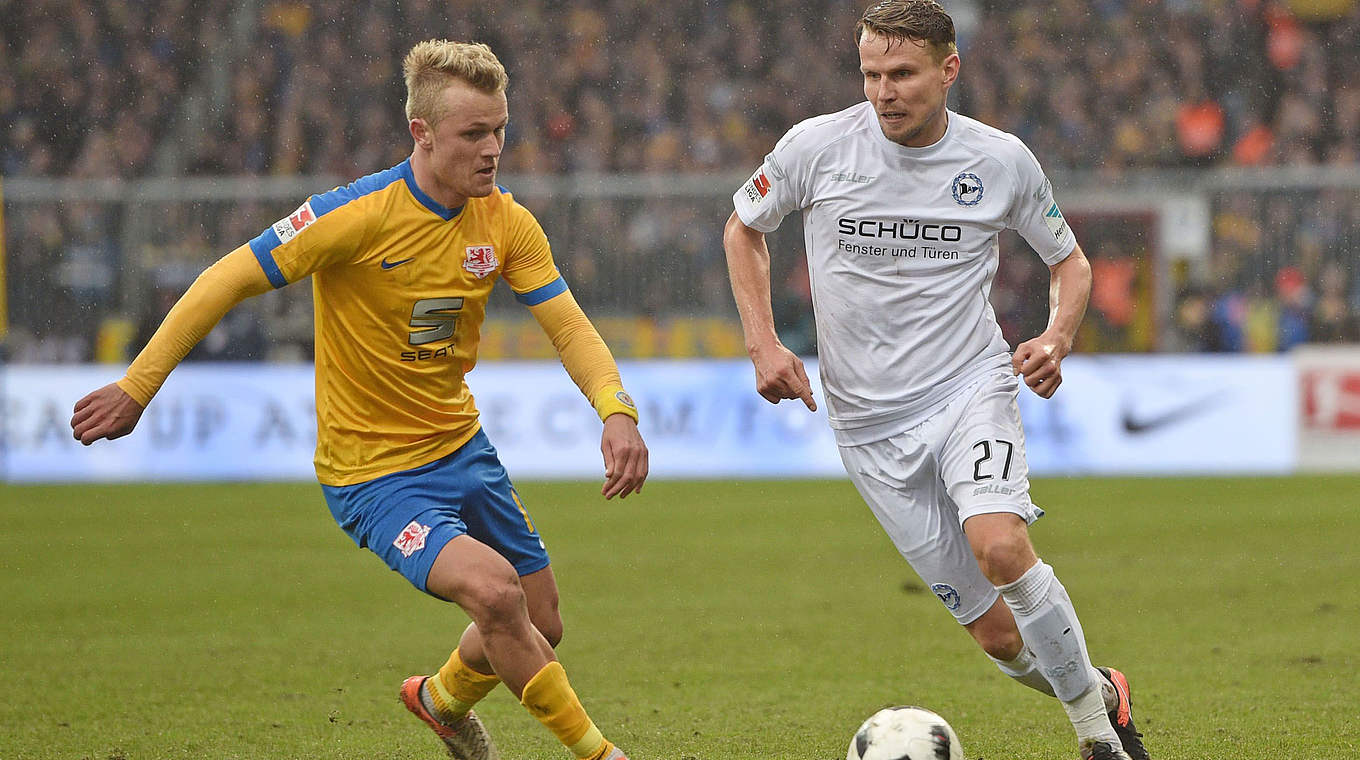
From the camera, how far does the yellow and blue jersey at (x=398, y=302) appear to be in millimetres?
4676

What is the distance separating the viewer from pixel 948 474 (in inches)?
189

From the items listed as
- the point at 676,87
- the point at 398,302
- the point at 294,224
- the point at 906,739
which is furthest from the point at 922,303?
the point at 676,87

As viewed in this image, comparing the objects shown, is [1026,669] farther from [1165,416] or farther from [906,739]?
[1165,416]

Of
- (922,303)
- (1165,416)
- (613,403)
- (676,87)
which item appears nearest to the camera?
(613,403)

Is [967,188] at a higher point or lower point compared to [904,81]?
lower

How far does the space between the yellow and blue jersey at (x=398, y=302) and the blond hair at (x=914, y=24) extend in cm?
120

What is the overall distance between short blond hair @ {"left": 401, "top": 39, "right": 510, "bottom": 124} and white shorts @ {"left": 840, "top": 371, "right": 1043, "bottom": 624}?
5.28 feet

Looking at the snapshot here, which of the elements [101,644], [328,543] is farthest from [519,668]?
[328,543]

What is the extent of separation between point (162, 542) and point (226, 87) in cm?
1223

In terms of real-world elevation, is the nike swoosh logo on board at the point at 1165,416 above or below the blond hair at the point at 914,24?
below

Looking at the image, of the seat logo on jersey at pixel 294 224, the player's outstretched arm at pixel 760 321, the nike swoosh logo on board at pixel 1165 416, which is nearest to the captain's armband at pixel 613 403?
the player's outstretched arm at pixel 760 321

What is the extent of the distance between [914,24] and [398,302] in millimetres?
1704

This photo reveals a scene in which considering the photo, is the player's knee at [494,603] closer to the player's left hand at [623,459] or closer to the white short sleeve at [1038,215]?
the player's left hand at [623,459]

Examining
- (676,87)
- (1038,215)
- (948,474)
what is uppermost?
(676,87)
